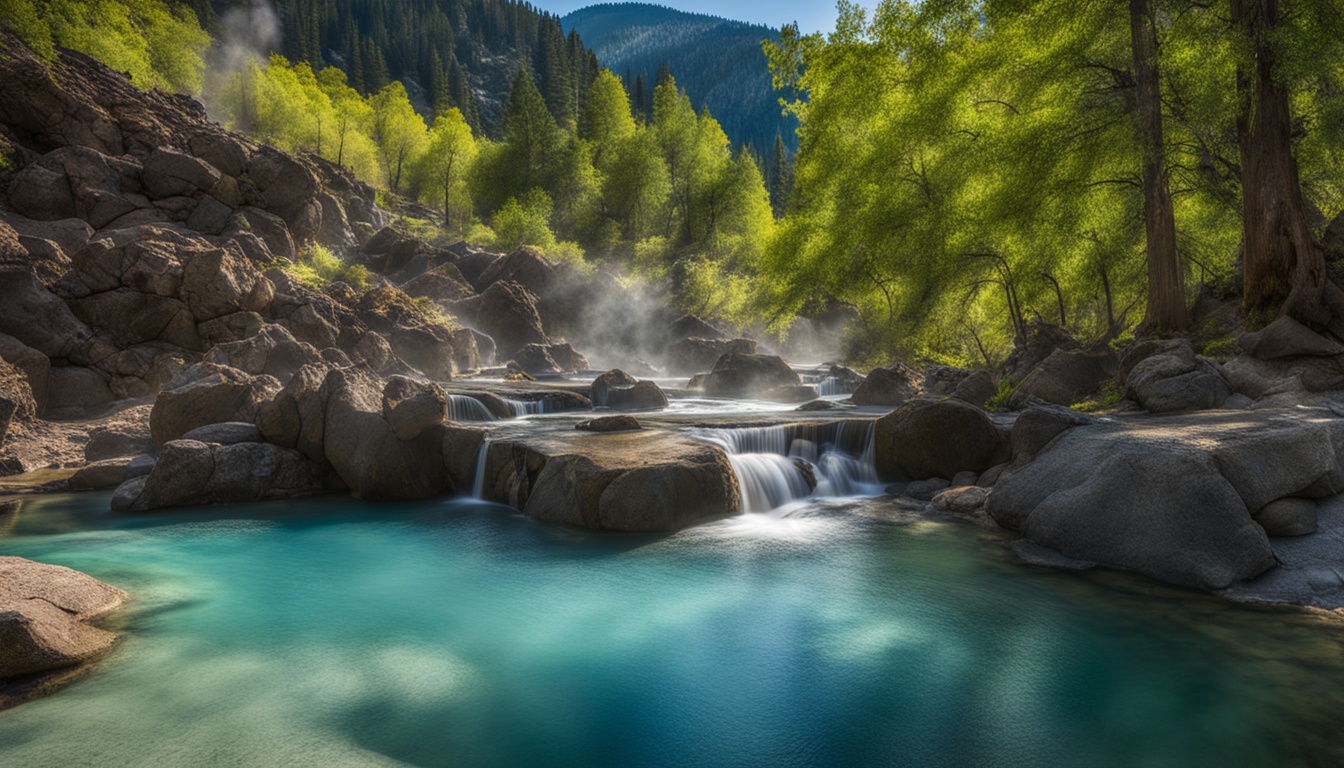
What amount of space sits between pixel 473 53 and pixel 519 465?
145197 millimetres

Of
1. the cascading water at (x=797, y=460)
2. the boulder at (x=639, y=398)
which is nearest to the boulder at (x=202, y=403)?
the cascading water at (x=797, y=460)

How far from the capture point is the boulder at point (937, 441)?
37.9 feet

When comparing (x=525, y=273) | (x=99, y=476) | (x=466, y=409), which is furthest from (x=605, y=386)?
(x=525, y=273)

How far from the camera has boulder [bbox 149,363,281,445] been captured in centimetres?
1271

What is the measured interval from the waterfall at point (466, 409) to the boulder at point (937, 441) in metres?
10.7

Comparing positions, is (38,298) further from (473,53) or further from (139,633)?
(473,53)

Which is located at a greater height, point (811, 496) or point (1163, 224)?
point (1163, 224)

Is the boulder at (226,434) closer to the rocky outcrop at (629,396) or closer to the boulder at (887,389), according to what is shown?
the rocky outcrop at (629,396)

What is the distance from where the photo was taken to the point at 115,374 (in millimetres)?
15922

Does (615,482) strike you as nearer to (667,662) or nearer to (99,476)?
(667,662)

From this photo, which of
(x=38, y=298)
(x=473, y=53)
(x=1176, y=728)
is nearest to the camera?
(x=1176, y=728)

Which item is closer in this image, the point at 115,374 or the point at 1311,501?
the point at 1311,501

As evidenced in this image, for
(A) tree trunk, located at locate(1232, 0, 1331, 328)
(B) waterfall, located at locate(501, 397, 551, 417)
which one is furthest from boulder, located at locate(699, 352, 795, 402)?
(A) tree trunk, located at locate(1232, 0, 1331, 328)

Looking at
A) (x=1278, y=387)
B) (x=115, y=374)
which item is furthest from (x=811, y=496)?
(x=115, y=374)
